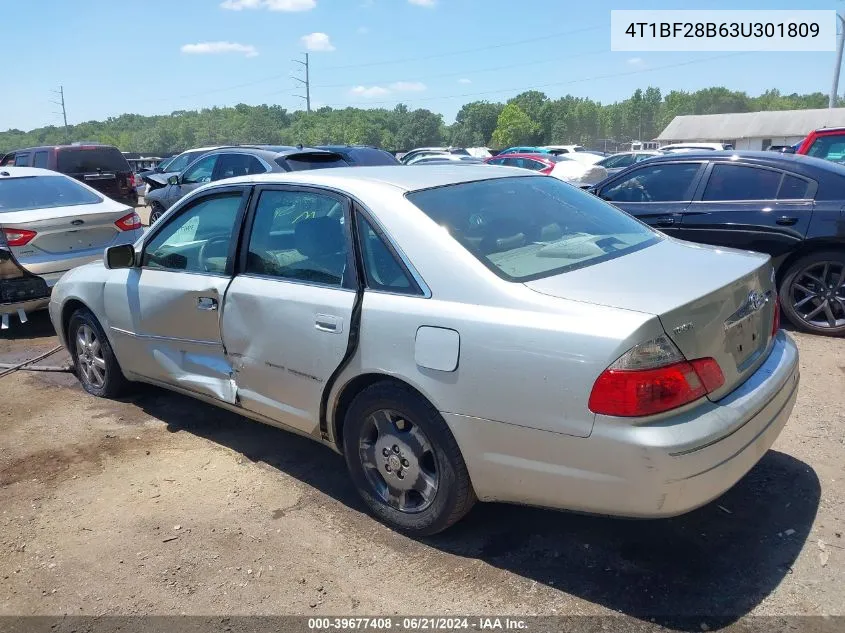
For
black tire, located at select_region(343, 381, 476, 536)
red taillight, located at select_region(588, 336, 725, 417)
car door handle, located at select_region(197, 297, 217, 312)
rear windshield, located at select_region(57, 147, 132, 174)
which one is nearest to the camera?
red taillight, located at select_region(588, 336, 725, 417)

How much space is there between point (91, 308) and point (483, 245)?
3.11m

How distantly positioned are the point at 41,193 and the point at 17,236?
3.59 ft

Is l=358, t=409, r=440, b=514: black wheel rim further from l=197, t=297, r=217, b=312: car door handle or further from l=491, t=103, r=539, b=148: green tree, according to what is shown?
l=491, t=103, r=539, b=148: green tree

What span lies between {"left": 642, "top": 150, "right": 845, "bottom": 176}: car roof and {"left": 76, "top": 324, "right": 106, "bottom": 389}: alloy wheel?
5457 mm

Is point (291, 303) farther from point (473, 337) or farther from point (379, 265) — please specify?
point (473, 337)

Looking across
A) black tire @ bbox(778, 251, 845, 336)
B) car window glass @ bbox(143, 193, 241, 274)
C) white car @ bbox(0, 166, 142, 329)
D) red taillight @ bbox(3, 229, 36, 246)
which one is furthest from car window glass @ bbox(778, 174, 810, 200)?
red taillight @ bbox(3, 229, 36, 246)

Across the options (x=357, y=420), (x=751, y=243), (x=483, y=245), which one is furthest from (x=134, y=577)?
(x=751, y=243)

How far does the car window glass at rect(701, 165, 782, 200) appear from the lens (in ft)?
20.2

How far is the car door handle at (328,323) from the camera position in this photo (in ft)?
10.4

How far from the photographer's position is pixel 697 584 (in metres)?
2.76

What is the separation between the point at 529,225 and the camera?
3.36 m

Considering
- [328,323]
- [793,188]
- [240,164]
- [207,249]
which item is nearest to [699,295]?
[328,323]

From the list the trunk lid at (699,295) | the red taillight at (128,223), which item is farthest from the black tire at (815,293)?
the red taillight at (128,223)

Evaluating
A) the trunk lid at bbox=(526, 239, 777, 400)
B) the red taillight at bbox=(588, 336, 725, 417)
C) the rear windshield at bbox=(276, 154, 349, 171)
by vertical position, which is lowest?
the red taillight at bbox=(588, 336, 725, 417)
